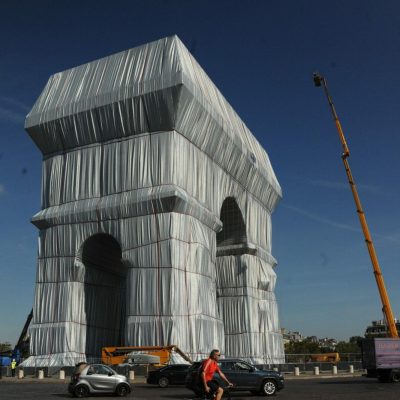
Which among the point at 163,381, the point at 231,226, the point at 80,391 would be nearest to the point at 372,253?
the point at 231,226

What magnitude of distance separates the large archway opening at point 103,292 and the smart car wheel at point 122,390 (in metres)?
19.5

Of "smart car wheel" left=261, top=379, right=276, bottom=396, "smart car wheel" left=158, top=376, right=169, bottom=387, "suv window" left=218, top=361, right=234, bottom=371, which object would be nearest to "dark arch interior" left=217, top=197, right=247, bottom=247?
"smart car wheel" left=158, top=376, right=169, bottom=387

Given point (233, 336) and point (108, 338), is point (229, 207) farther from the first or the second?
point (108, 338)

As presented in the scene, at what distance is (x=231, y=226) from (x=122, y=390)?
30.2 m

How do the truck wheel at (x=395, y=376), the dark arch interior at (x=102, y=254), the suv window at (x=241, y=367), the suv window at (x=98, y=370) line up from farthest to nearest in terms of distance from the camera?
the dark arch interior at (x=102, y=254), the truck wheel at (x=395, y=376), the suv window at (x=241, y=367), the suv window at (x=98, y=370)

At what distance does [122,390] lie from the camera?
71.4 feet

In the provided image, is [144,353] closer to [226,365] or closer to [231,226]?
[226,365]

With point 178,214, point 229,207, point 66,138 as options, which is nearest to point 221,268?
point 229,207

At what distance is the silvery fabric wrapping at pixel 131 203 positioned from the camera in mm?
37375

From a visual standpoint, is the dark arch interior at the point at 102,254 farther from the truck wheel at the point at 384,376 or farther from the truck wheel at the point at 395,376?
the truck wheel at the point at 395,376

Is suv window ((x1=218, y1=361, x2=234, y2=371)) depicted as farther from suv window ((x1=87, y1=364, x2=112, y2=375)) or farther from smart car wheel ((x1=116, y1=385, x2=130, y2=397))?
suv window ((x1=87, y1=364, x2=112, y2=375))

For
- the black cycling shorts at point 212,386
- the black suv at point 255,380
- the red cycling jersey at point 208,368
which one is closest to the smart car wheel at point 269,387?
the black suv at point 255,380

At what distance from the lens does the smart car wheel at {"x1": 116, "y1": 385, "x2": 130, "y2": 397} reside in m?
21.7

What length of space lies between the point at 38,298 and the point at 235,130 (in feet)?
67.6
